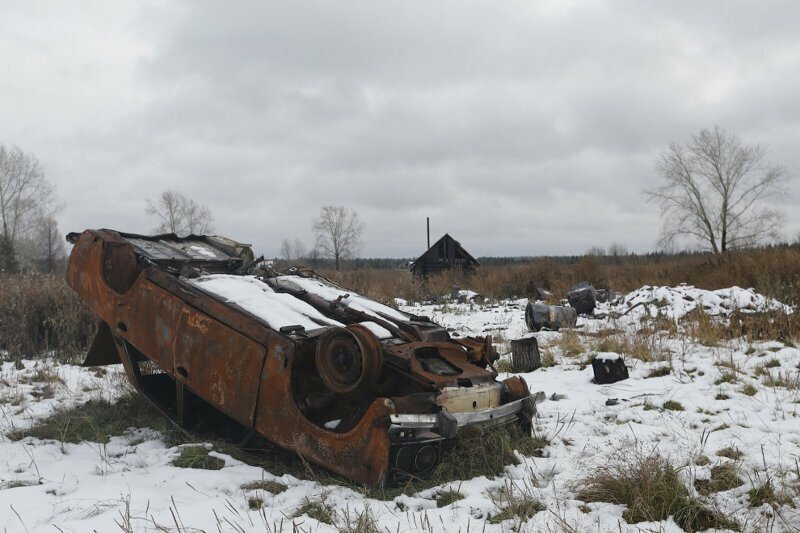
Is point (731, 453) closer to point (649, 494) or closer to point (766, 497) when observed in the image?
point (766, 497)

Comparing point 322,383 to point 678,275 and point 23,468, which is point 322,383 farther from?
point 678,275

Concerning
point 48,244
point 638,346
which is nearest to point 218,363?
point 638,346

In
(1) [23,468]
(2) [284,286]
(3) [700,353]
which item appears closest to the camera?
(1) [23,468]

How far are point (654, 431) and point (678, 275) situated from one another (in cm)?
1481

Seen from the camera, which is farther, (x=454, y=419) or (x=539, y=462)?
(x=539, y=462)

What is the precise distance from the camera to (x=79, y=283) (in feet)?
17.4

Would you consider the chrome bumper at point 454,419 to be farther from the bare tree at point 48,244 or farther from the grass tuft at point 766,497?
the bare tree at point 48,244

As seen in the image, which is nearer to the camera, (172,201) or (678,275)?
(678,275)

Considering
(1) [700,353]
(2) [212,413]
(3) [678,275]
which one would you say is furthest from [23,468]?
(3) [678,275]

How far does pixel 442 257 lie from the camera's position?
37.3 meters

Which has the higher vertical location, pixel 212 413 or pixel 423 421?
pixel 423 421

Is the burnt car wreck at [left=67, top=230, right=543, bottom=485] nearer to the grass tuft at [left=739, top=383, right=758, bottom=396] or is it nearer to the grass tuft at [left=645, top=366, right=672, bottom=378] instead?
the grass tuft at [left=739, top=383, right=758, bottom=396]

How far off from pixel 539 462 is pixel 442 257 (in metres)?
33.3

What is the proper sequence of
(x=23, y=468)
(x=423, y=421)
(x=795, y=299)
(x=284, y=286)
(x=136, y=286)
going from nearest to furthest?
1. (x=423, y=421)
2. (x=23, y=468)
3. (x=136, y=286)
4. (x=284, y=286)
5. (x=795, y=299)
